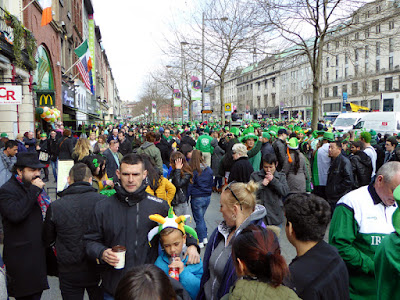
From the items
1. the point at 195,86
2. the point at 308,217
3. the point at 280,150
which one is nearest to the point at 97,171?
the point at 308,217

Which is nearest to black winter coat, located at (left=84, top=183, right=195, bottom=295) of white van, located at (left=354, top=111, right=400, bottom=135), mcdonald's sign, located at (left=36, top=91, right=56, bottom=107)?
mcdonald's sign, located at (left=36, top=91, right=56, bottom=107)

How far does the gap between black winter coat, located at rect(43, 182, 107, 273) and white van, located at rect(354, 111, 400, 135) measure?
22.0m

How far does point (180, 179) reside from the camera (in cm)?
575

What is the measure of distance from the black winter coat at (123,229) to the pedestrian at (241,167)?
368 cm

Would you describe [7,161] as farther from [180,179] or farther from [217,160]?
[217,160]

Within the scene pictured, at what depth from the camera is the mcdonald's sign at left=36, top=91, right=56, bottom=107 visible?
56.0 ft

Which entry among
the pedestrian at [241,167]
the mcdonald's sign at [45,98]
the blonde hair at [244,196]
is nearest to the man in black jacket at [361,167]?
the pedestrian at [241,167]

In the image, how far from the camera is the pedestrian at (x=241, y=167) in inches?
257

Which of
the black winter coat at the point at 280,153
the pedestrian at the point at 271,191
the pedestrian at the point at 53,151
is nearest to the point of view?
the pedestrian at the point at 271,191

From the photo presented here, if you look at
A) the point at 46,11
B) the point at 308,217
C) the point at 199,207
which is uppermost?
the point at 46,11

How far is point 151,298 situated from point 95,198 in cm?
197

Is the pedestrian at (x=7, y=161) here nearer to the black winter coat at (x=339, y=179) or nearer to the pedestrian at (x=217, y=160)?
the black winter coat at (x=339, y=179)

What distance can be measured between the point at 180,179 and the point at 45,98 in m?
13.8

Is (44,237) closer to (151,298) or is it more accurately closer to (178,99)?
(151,298)
